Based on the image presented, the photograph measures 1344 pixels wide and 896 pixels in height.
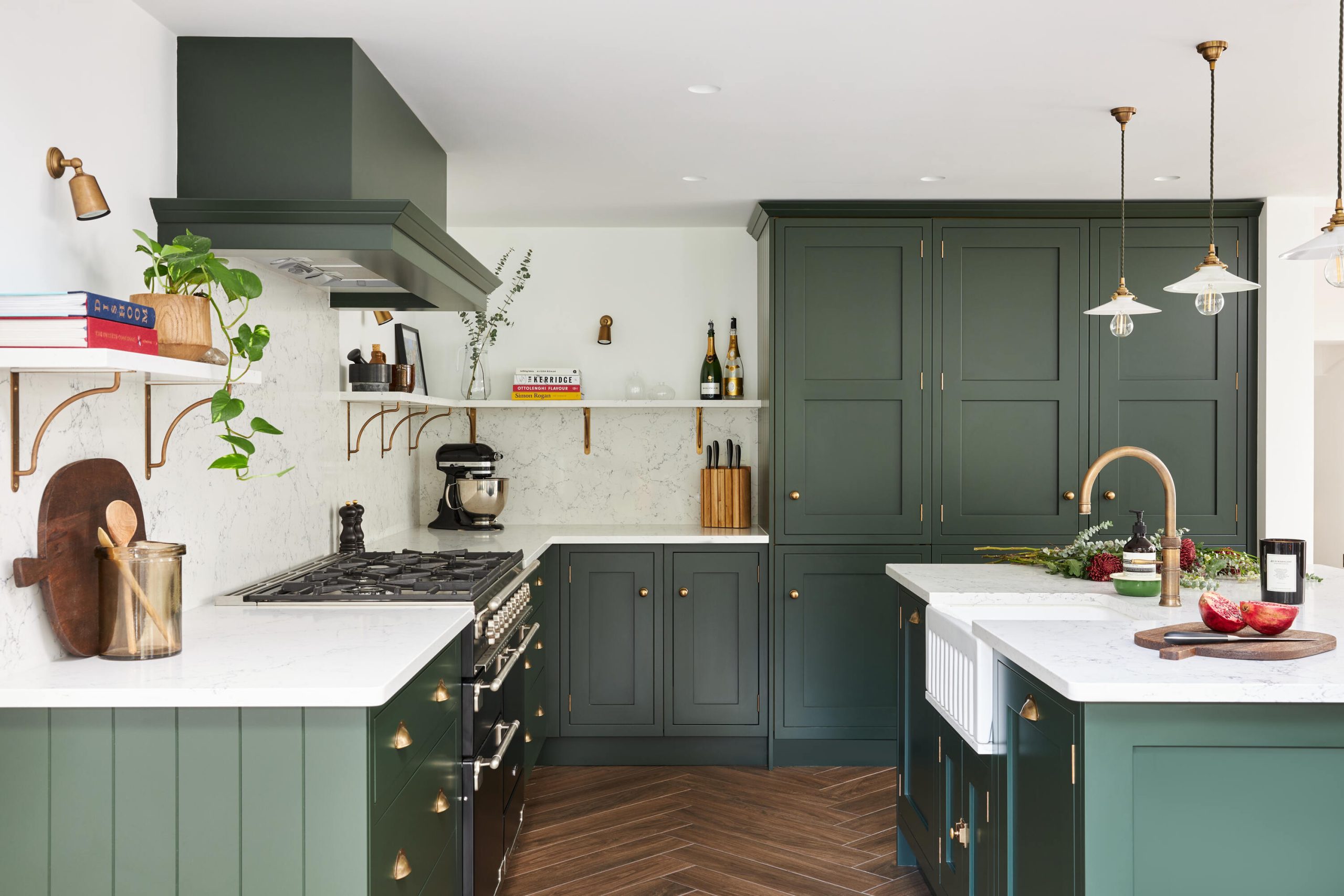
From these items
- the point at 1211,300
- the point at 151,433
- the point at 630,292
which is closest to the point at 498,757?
the point at 151,433

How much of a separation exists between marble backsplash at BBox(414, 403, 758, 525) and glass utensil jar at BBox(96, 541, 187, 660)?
2764 mm

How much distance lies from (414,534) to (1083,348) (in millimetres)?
2977

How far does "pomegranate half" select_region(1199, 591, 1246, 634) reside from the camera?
189 cm

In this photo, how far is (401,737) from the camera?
1.78 m

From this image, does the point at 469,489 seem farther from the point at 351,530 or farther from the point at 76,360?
the point at 76,360

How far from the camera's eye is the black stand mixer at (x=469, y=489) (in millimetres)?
4117

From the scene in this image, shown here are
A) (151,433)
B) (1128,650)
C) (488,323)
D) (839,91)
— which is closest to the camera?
(1128,650)

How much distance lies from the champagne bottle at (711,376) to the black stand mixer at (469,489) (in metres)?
1.00

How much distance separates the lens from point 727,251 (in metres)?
4.58

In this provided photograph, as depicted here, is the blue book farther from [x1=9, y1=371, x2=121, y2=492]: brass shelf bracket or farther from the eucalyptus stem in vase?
the eucalyptus stem in vase

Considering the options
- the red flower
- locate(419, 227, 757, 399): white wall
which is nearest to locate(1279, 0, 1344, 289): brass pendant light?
the red flower

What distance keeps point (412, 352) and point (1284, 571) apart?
3.37 meters

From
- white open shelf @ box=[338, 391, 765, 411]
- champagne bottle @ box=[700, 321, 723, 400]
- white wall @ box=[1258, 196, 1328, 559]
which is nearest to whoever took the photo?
white wall @ box=[1258, 196, 1328, 559]

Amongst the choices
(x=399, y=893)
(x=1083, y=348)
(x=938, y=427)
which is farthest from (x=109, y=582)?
(x=1083, y=348)
